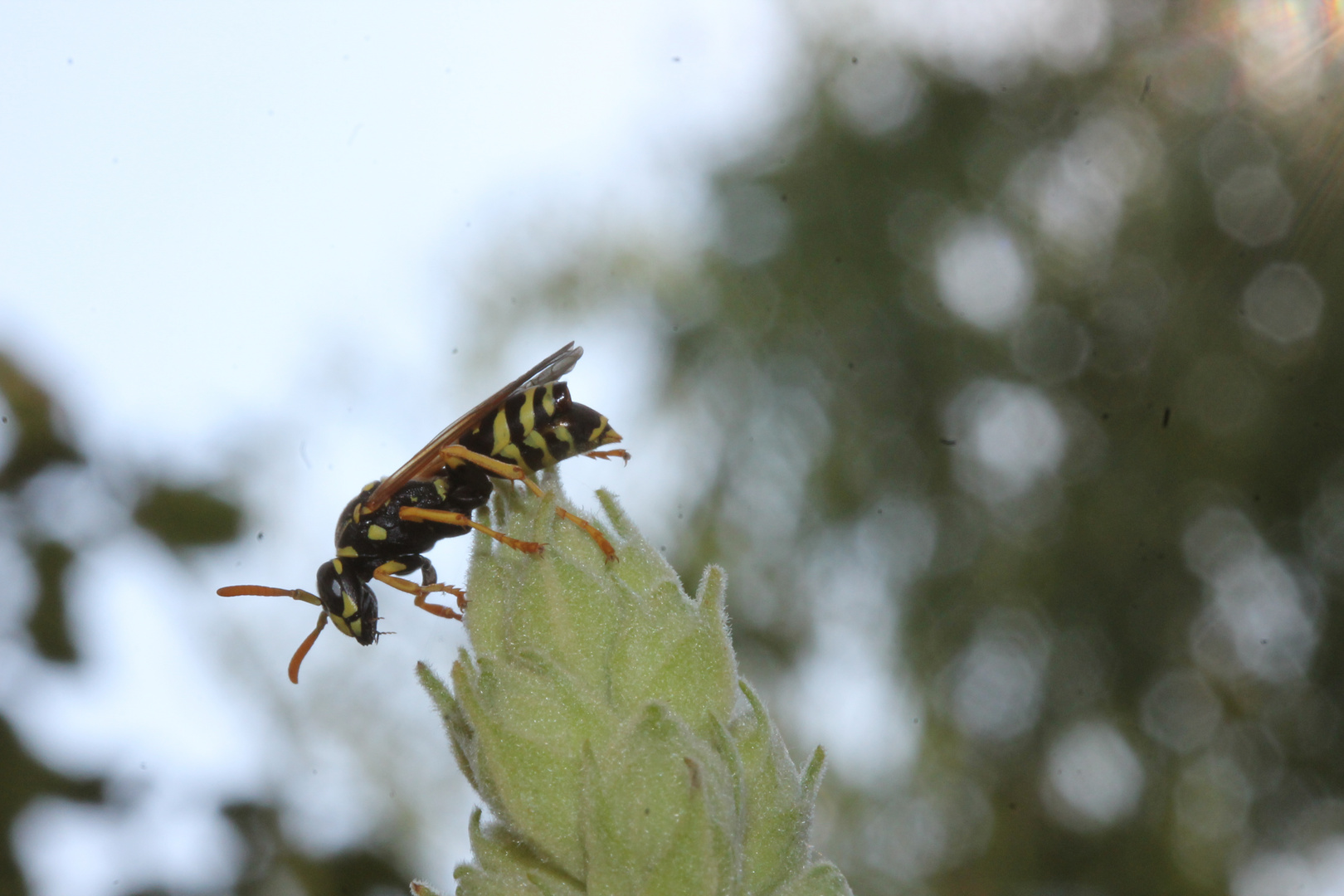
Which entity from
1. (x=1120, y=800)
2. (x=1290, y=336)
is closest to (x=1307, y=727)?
(x=1120, y=800)

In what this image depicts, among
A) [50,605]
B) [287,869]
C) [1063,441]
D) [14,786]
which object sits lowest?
[287,869]

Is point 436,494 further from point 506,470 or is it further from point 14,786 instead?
point 14,786

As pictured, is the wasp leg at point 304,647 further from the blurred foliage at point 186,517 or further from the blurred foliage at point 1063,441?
the blurred foliage at point 1063,441

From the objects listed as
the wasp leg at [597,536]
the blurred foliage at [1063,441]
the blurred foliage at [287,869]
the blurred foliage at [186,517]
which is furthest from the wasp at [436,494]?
the blurred foliage at [1063,441]

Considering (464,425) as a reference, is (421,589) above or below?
below

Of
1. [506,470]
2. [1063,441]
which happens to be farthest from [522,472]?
[1063,441]

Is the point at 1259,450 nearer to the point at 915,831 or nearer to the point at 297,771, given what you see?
the point at 915,831
